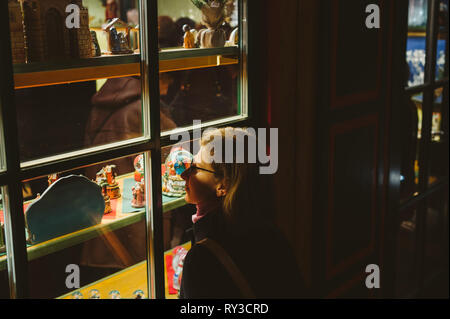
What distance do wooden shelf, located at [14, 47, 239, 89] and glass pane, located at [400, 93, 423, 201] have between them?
4.59ft

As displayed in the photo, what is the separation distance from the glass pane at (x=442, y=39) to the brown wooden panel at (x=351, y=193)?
3.08 ft

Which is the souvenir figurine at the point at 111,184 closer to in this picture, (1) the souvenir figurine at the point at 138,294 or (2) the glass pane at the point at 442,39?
(1) the souvenir figurine at the point at 138,294

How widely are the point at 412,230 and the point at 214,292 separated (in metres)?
2.09

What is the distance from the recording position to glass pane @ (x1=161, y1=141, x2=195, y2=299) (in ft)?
5.53

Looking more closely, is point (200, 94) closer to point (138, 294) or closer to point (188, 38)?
point (188, 38)

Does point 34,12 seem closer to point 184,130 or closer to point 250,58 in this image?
point 184,130

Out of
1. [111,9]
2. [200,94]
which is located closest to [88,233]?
[200,94]

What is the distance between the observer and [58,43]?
1.33m

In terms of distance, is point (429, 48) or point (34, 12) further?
point (429, 48)

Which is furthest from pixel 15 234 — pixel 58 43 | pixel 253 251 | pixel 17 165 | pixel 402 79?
pixel 402 79

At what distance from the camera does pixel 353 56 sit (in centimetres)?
211

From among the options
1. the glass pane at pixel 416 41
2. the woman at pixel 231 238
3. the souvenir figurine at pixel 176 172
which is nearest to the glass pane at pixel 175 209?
the souvenir figurine at pixel 176 172

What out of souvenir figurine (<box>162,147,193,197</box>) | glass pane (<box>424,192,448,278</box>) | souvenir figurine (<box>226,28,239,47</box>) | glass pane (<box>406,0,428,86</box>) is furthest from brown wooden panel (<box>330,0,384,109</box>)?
glass pane (<box>424,192,448,278</box>)

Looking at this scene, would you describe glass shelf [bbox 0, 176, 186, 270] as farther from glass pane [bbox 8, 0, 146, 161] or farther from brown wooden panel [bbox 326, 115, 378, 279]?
brown wooden panel [bbox 326, 115, 378, 279]
